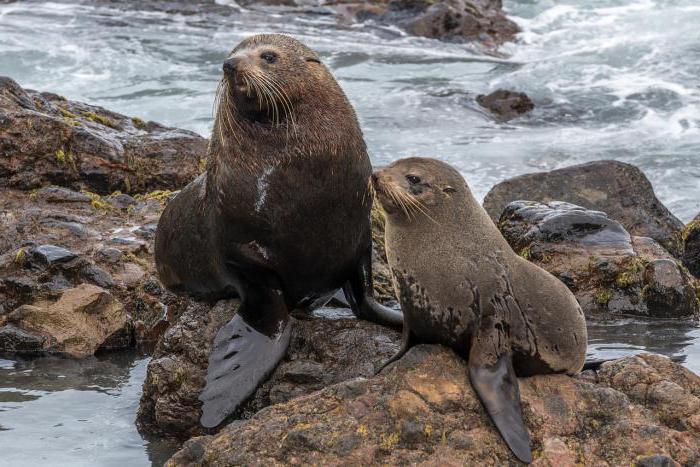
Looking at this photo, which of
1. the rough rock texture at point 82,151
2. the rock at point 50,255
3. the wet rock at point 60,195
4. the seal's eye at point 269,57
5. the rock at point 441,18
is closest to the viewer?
the seal's eye at point 269,57

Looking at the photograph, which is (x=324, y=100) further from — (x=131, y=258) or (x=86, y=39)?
(x=86, y=39)

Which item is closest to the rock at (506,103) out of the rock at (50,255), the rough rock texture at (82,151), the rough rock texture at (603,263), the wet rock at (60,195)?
the rough rock texture at (82,151)

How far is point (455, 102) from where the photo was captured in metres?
17.4

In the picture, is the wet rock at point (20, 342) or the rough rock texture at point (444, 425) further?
the wet rock at point (20, 342)

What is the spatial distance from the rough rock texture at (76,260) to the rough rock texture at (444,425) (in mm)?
2938

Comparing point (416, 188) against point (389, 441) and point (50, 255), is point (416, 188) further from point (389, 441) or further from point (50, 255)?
point (50, 255)

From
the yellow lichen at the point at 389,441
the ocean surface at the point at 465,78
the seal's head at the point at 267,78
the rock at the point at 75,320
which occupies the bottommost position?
the ocean surface at the point at 465,78

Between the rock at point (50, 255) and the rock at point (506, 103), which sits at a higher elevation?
the rock at point (50, 255)

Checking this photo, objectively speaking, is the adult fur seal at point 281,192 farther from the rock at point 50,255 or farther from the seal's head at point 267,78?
the rock at point 50,255

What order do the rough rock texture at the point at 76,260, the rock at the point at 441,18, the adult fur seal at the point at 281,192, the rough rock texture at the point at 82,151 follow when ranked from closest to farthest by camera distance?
1. the adult fur seal at the point at 281,192
2. the rough rock texture at the point at 76,260
3. the rough rock texture at the point at 82,151
4. the rock at the point at 441,18

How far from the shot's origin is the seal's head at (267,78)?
19.0 feet

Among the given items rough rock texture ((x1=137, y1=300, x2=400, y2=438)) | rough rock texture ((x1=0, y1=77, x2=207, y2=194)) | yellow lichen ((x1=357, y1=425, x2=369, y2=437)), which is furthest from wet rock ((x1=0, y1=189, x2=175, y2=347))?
yellow lichen ((x1=357, y1=425, x2=369, y2=437))

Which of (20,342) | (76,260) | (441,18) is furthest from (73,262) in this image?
(441,18)

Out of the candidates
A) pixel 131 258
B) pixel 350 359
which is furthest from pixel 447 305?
pixel 131 258
